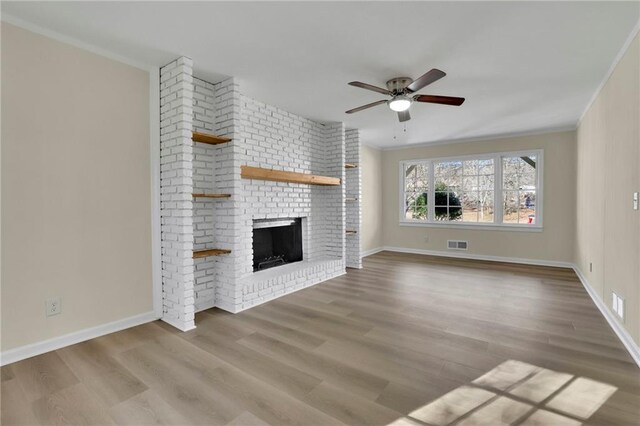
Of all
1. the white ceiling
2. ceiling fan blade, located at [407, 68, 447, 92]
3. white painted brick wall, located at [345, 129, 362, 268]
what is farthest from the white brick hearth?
ceiling fan blade, located at [407, 68, 447, 92]

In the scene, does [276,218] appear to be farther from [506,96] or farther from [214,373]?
[506,96]

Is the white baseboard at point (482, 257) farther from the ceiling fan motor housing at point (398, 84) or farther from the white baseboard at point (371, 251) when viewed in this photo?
the ceiling fan motor housing at point (398, 84)

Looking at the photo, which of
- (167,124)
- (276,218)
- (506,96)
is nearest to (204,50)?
(167,124)

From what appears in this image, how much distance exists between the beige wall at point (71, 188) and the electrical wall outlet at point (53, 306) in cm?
3

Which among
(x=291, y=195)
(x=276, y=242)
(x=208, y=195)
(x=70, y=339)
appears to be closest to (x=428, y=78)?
(x=208, y=195)

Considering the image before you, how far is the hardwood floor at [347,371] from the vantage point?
1743 mm

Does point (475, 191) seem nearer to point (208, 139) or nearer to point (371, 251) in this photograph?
point (371, 251)

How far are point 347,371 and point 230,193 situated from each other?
2124 millimetres

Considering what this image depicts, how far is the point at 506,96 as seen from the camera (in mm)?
3848

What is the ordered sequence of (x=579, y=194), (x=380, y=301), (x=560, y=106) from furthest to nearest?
(x=579, y=194) → (x=560, y=106) → (x=380, y=301)

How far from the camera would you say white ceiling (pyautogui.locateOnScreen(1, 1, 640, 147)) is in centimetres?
215

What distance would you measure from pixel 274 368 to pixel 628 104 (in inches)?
141

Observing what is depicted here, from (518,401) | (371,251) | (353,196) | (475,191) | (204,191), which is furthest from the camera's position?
(371,251)

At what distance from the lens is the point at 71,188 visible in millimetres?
2564
